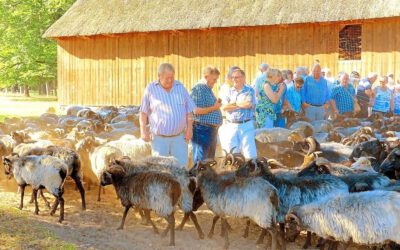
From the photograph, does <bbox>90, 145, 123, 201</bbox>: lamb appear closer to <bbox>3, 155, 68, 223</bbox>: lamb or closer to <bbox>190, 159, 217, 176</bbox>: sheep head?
<bbox>3, 155, 68, 223</bbox>: lamb

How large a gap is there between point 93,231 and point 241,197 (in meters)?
2.28

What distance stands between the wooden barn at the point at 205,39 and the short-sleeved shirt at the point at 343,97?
22.9 ft

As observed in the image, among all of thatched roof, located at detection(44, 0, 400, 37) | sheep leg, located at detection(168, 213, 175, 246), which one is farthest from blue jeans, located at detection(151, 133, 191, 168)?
thatched roof, located at detection(44, 0, 400, 37)

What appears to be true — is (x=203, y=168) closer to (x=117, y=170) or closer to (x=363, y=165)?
(x=117, y=170)

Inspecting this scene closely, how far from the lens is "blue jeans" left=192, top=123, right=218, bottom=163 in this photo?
921cm

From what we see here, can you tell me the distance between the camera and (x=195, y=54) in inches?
1003

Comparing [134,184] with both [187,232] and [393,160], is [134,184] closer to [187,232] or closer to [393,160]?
[187,232]

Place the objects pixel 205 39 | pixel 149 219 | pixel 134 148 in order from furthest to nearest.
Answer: pixel 205 39
pixel 134 148
pixel 149 219

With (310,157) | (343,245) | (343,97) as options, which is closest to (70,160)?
(310,157)

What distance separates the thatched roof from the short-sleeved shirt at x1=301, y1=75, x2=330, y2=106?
8.18 metres

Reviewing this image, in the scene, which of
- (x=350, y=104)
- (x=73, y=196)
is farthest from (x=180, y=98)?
(x=350, y=104)

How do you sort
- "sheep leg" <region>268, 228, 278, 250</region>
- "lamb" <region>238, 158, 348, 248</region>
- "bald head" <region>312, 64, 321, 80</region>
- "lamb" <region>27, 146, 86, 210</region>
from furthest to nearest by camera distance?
"bald head" <region>312, 64, 321, 80</region>
"lamb" <region>27, 146, 86, 210</region>
"lamb" <region>238, 158, 348, 248</region>
"sheep leg" <region>268, 228, 278, 250</region>

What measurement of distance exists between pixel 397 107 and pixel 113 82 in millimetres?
16037

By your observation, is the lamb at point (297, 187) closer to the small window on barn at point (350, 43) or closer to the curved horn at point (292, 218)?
the curved horn at point (292, 218)
